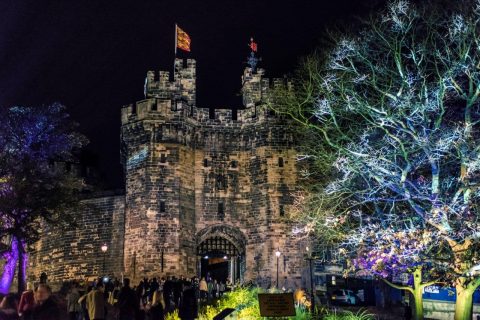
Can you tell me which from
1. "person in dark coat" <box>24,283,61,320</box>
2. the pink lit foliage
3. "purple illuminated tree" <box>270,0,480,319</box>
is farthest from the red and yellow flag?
"person in dark coat" <box>24,283,61,320</box>

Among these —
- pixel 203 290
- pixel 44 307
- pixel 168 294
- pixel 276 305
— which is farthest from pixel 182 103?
pixel 44 307

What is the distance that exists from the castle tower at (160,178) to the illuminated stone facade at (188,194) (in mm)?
49

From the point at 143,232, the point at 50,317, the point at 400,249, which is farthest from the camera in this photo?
the point at 143,232

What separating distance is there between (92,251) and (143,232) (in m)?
3.45

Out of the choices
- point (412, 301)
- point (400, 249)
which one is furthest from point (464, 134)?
point (412, 301)

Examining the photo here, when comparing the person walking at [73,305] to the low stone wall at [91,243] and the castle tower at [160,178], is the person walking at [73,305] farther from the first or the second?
the low stone wall at [91,243]

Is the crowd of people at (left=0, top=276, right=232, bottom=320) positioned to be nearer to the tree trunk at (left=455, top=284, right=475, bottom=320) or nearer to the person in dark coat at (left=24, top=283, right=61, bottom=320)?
the person in dark coat at (left=24, top=283, right=61, bottom=320)

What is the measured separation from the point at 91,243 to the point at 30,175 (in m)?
6.01

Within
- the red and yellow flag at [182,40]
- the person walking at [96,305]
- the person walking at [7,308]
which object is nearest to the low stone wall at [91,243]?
the red and yellow flag at [182,40]

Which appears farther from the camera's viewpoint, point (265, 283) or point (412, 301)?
point (265, 283)

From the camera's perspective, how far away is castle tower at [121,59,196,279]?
29578 mm

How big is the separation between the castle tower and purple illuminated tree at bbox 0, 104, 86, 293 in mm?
3151

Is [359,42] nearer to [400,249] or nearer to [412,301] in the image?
[400,249]

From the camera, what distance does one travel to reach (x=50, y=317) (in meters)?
9.97
